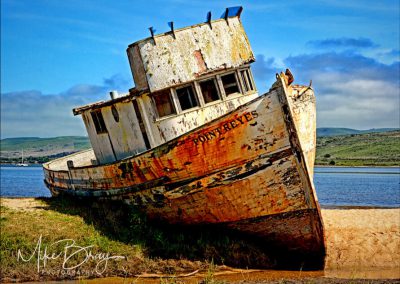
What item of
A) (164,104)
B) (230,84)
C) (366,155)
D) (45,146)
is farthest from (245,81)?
(45,146)

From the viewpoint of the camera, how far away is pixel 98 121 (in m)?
13.9

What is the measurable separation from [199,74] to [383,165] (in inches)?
1556

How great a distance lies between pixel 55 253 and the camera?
10383 millimetres

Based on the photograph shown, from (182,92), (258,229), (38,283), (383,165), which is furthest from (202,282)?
(383,165)

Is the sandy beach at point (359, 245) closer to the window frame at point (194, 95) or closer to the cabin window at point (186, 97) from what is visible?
the window frame at point (194, 95)

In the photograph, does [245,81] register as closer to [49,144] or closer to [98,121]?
[98,121]

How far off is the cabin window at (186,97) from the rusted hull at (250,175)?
4.95 ft

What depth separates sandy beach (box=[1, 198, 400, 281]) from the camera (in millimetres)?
10383

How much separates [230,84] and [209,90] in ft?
1.84

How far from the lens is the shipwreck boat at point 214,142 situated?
10.1 metres

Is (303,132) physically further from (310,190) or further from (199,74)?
(199,74)

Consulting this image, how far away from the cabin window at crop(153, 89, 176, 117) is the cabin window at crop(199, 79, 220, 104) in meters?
0.83

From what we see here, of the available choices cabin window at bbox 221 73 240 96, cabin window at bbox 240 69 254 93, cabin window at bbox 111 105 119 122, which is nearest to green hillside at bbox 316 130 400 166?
cabin window at bbox 240 69 254 93

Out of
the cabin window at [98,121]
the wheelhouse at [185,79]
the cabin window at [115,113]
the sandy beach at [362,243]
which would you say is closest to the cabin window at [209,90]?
the wheelhouse at [185,79]
